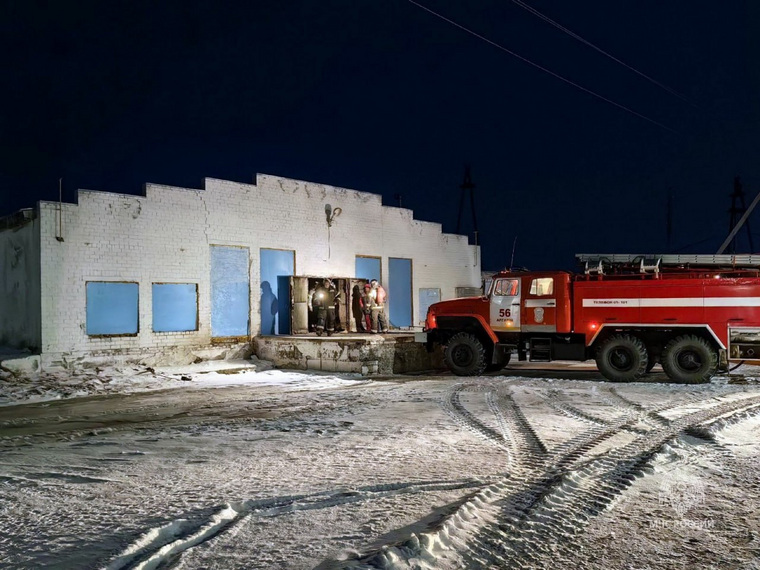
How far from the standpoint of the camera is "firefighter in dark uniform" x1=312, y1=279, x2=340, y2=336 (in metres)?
21.7

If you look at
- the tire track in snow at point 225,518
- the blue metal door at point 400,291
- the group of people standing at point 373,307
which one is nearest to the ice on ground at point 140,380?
the group of people standing at point 373,307

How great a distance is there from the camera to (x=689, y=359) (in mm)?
15062

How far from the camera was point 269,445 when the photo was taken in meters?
8.47

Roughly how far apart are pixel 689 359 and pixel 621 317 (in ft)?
5.59

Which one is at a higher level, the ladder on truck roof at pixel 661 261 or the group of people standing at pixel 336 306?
the ladder on truck roof at pixel 661 261

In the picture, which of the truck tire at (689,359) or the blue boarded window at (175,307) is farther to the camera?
the blue boarded window at (175,307)

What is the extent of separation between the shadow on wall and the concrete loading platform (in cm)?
106

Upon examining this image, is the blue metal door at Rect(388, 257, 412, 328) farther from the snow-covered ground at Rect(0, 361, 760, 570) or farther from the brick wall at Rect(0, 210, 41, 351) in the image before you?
the snow-covered ground at Rect(0, 361, 760, 570)

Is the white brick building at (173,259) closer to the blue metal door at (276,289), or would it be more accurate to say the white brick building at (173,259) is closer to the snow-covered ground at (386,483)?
the blue metal door at (276,289)

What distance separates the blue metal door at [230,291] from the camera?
2030cm

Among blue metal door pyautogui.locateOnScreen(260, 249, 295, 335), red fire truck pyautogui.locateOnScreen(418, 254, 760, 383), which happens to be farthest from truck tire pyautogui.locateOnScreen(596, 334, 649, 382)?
blue metal door pyautogui.locateOnScreen(260, 249, 295, 335)

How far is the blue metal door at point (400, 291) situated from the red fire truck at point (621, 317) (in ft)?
25.0

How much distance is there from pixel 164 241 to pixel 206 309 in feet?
7.70

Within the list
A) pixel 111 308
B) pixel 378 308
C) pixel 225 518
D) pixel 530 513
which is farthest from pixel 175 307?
pixel 530 513
